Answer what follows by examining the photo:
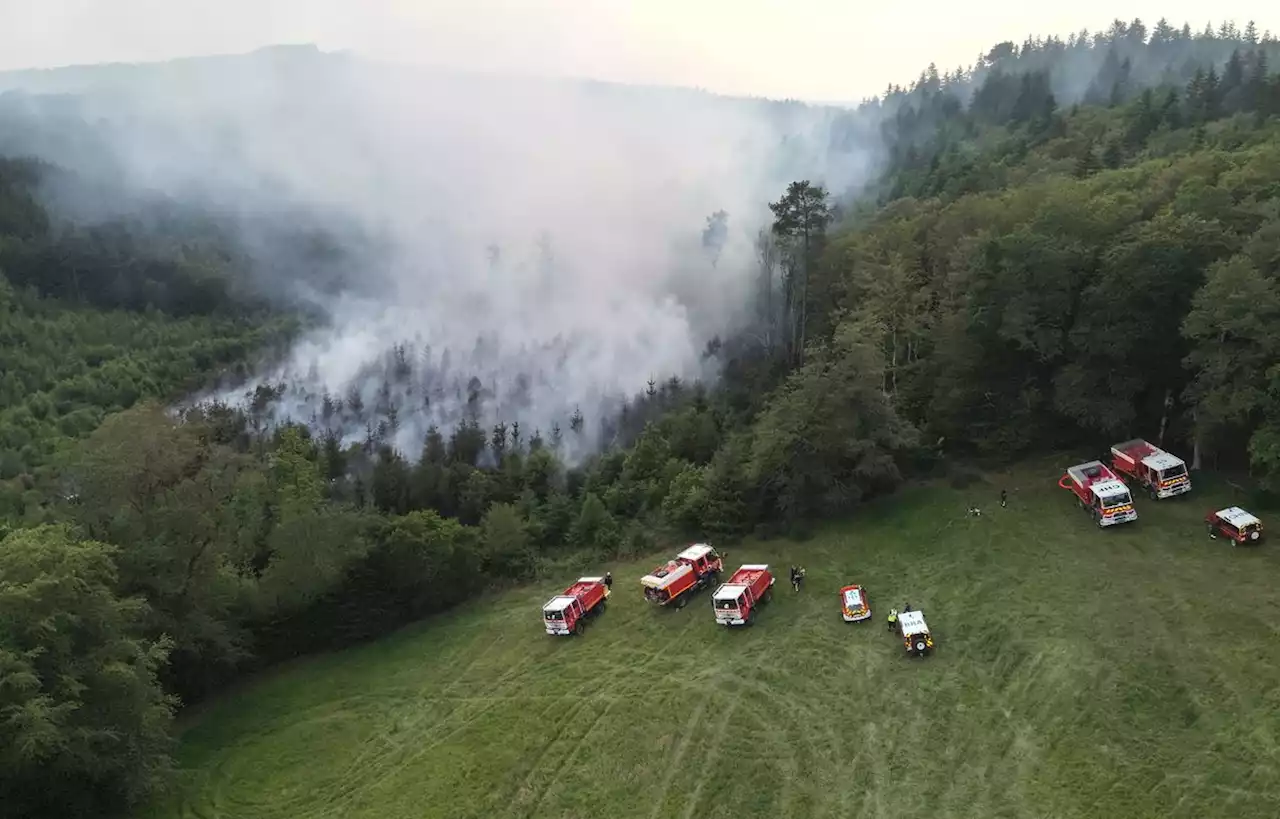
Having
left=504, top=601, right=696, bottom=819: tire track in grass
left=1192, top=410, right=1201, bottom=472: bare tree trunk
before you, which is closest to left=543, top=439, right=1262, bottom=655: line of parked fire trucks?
left=1192, top=410, right=1201, bottom=472: bare tree trunk

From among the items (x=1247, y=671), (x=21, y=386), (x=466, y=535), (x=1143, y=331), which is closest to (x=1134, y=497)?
(x=1143, y=331)

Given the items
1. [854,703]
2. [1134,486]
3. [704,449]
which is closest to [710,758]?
[854,703]

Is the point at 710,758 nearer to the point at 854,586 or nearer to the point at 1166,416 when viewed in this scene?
the point at 854,586

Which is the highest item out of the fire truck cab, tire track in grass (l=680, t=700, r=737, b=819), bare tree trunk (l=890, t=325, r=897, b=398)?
bare tree trunk (l=890, t=325, r=897, b=398)

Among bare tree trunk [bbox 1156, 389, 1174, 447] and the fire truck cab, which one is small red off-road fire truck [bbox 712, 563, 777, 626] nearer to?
the fire truck cab

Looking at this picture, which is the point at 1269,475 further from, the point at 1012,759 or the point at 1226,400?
the point at 1012,759

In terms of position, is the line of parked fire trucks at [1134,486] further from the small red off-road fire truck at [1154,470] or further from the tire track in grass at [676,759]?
the tire track in grass at [676,759]

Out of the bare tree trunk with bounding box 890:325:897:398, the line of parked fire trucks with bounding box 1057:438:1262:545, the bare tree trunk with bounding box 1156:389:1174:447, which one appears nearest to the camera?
the line of parked fire trucks with bounding box 1057:438:1262:545
